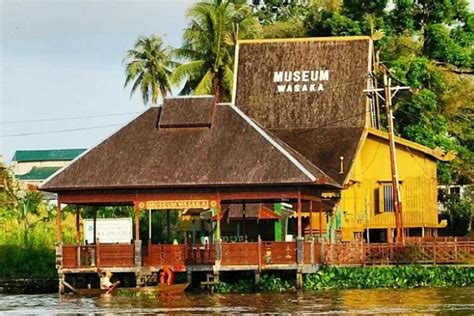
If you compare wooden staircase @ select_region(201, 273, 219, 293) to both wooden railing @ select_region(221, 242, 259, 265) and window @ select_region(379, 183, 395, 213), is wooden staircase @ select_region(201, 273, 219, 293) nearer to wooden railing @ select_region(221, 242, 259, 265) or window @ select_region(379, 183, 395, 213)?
wooden railing @ select_region(221, 242, 259, 265)

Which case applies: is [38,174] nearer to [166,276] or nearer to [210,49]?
[210,49]

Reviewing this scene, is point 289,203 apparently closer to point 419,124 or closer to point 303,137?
point 303,137

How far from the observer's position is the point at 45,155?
124 metres

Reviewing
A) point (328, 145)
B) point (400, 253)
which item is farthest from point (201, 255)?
point (328, 145)

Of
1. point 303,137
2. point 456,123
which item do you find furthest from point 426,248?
point 456,123

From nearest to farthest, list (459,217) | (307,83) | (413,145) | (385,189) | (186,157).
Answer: (186,157), (413,145), (385,189), (307,83), (459,217)

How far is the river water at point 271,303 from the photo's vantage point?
111ft

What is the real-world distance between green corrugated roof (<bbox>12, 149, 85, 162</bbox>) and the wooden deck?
265 ft

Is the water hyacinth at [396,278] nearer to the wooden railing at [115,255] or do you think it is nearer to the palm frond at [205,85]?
the wooden railing at [115,255]

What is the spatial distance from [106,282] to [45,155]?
277ft

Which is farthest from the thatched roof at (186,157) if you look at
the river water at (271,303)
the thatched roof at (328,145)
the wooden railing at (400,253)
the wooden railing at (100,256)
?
the thatched roof at (328,145)

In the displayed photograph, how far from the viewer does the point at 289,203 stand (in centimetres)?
4922

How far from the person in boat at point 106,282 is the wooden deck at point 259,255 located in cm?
40

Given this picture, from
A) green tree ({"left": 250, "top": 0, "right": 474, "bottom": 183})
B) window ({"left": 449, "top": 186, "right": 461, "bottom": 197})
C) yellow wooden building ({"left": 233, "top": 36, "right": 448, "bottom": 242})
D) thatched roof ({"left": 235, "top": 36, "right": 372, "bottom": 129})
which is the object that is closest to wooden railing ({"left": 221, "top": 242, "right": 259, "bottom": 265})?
yellow wooden building ({"left": 233, "top": 36, "right": 448, "bottom": 242})
